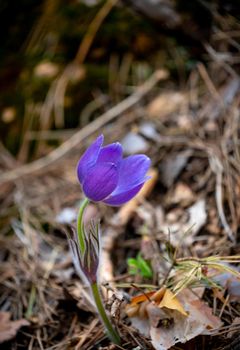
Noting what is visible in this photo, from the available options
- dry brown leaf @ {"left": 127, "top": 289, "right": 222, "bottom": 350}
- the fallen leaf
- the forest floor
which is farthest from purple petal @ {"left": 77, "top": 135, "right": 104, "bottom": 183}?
the fallen leaf

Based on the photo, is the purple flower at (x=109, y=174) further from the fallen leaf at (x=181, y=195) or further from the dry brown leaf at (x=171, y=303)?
the fallen leaf at (x=181, y=195)

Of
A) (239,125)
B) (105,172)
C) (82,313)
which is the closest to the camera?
(105,172)

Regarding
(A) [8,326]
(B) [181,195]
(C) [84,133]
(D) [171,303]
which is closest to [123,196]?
(D) [171,303]

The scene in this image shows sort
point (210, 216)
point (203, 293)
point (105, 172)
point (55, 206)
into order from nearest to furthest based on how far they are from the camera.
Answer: point (105, 172) < point (203, 293) < point (210, 216) < point (55, 206)

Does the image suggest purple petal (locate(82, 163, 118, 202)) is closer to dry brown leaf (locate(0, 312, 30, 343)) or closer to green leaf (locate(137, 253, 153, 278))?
green leaf (locate(137, 253, 153, 278))

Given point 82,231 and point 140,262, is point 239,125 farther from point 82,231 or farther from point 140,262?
point 82,231

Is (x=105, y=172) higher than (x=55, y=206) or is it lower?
higher

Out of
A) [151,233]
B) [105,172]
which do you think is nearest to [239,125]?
[151,233]
